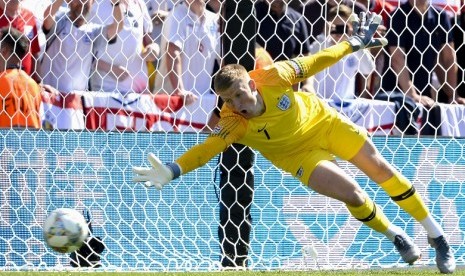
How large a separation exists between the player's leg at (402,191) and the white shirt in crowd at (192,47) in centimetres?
181

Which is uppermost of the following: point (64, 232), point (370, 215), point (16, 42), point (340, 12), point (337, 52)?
point (337, 52)

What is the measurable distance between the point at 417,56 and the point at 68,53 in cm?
296

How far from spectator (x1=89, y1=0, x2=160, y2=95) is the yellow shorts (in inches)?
71.2

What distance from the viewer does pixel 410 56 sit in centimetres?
905

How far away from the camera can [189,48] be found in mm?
8594

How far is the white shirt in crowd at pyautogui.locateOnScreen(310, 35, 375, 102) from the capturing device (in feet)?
29.0

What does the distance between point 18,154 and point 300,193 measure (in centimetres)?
222

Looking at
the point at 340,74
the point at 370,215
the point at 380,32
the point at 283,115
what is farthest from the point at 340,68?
the point at 370,215

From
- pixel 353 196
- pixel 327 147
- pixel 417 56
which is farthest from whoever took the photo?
pixel 417 56

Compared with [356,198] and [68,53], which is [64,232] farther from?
[68,53]

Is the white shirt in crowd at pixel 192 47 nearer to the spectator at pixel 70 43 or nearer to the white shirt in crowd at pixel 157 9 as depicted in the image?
the white shirt in crowd at pixel 157 9

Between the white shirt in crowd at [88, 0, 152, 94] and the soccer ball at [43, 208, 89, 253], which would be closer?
the soccer ball at [43, 208, 89, 253]

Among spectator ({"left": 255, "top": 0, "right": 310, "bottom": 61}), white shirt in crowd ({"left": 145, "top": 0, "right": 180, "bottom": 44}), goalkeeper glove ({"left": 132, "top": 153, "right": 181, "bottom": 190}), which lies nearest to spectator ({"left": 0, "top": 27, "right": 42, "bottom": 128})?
white shirt in crowd ({"left": 145, "top": 0, "right": 180, "bottom": 44})

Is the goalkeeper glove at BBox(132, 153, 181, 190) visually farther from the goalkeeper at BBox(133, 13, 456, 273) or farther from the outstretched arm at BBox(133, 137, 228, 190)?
the goalkeeper at BBox(133, 13, 456, 273)
